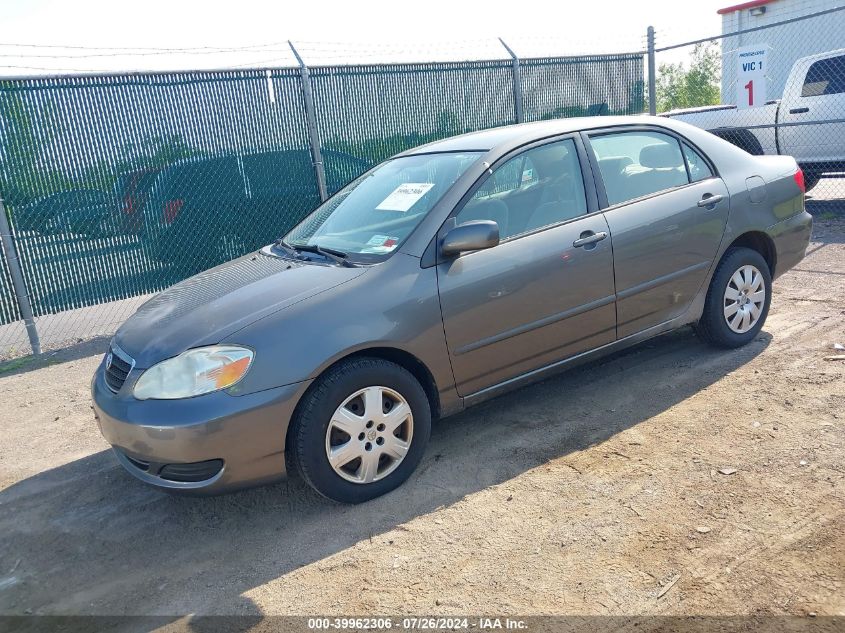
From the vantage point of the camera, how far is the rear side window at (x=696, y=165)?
15.5ft

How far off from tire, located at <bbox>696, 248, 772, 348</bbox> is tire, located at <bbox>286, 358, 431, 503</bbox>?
233 centimetres

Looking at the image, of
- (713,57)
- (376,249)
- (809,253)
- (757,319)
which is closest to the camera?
(376,249)

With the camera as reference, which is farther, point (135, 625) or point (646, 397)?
point (646, 397)

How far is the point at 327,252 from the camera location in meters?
4.04

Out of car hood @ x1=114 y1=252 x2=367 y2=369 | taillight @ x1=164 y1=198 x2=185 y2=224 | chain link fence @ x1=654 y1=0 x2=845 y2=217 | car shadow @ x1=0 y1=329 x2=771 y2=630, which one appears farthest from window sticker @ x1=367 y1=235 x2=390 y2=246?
chain link fence @ x1=654 y1=0 x2=845 y2=217

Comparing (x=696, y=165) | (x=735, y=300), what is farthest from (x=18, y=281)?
(x=735, y=300)

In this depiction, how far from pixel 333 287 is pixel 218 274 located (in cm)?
107

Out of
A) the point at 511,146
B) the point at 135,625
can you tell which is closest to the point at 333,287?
the point at 511,146

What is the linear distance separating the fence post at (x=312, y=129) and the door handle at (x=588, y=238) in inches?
178

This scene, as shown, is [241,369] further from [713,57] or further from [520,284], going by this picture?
[713,57]

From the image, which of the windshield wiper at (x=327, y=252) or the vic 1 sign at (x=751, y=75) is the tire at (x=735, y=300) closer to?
A: the windshield wiper at (x=327, y=252)

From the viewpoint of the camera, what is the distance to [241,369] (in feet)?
10.6

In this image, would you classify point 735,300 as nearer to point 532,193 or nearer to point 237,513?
point 532,193

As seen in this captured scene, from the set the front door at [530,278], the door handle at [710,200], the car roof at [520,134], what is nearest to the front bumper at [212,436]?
the front door at [530,278]
